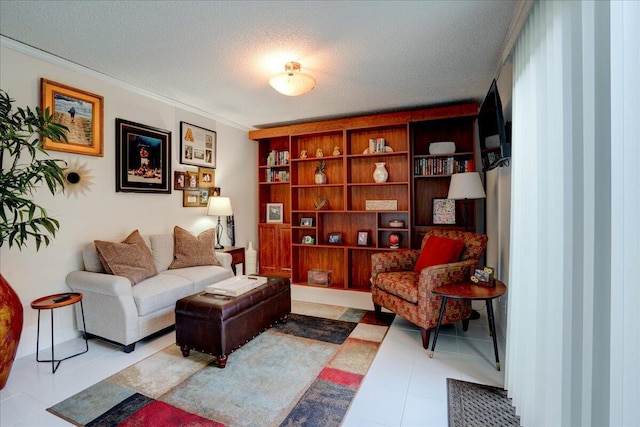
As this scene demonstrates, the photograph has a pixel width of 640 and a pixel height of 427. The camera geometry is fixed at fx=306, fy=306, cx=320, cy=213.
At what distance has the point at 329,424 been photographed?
1684 millimetres

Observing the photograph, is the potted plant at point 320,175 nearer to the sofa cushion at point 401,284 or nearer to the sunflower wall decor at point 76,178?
the sofa cushion at point 401,284

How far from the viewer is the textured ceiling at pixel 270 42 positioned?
2033mm

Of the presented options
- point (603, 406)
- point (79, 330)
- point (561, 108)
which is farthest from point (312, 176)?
point (603, 406)

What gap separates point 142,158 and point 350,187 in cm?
279

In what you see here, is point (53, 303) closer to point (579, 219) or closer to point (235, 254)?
point (235, 254)

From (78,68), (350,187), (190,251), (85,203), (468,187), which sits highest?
(78,68)

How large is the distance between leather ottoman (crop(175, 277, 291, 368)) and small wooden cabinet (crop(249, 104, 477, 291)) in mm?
2116

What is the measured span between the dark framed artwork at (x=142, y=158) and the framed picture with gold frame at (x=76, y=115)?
216mm

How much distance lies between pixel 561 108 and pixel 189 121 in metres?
4.03

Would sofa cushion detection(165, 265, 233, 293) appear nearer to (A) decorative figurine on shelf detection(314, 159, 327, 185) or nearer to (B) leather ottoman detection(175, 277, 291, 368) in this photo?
(B) leather ottoman detection(175, 277, 291, 368)

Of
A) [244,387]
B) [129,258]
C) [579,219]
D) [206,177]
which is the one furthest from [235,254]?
[579,219]

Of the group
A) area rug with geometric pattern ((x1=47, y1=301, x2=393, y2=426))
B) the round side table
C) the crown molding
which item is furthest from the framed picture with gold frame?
area rug with geometric pattern ((x1=47, y1=301, x2=393, y2=426))

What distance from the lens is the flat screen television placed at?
91.7 inches

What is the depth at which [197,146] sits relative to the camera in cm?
422
